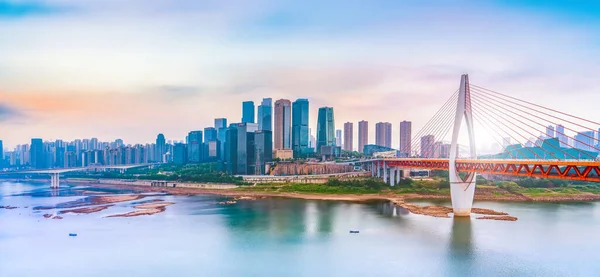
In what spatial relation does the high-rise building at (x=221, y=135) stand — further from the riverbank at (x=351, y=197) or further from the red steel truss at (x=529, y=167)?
the red steel truss at (x=529, y=167)

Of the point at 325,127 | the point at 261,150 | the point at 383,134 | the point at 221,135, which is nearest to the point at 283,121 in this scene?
the point at 325,127

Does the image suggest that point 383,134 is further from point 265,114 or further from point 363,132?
point 265,114

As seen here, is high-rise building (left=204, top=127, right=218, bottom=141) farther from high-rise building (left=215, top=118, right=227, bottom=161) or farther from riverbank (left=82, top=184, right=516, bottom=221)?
riverbank (left=82, top=184, right=516, bottom=221)

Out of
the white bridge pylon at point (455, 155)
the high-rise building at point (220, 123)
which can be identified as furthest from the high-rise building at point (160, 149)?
the white bridge pylon at point (455, 155)

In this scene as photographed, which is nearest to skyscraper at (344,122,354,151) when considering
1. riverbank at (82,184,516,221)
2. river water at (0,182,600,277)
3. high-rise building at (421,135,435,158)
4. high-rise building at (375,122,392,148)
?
high-rise building at (375,122,392,148)

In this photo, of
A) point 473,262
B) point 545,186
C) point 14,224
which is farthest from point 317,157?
point 473,262
